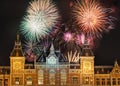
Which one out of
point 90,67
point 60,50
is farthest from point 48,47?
point 90,67

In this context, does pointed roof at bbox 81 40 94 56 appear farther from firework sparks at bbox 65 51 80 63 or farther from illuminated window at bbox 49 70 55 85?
illuminated window at bbox 49 70 55 85

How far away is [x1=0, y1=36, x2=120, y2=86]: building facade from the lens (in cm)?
10225

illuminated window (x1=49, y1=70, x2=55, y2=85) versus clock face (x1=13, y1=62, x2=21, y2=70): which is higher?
clock face (x1=13, y1=62, x2=21, y2=70)

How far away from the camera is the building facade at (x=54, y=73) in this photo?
102 meters

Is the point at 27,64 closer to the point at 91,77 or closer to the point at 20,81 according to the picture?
the point at 20,81

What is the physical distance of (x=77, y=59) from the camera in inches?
4144

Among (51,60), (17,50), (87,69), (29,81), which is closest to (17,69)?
(29,81)

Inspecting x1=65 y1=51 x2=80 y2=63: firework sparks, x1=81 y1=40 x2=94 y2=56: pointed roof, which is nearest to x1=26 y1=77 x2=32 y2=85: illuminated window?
x1=65 y1=51 x2=80 y2=63: firework sparks

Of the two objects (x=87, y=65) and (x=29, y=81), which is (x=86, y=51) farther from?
(x=29, y=81)

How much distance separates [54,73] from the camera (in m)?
103

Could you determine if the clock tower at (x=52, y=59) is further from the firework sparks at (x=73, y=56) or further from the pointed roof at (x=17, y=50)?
the pointed roof at (x=17, y=50)

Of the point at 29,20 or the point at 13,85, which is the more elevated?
the point at 29,20

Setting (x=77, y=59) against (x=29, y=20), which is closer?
(x=29, y=20)

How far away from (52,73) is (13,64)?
298 inches
